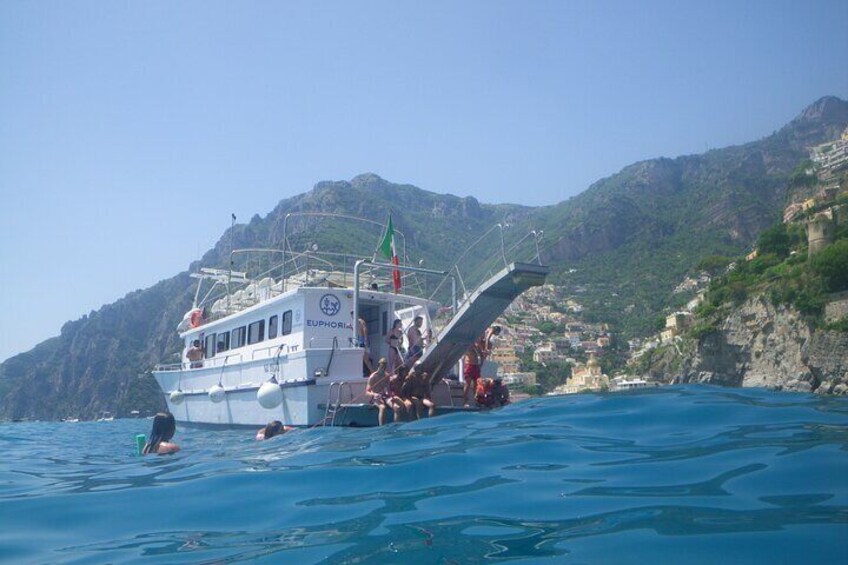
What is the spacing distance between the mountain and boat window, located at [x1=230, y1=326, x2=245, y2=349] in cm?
5439

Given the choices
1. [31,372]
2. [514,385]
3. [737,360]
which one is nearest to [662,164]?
[514,385]

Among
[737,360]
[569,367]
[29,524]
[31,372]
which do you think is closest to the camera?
[29,524]

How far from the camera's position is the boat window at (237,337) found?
57.8 feet

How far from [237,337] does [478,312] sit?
875 centimetres

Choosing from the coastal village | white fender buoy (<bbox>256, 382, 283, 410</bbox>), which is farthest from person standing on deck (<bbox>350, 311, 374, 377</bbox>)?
the coastal village

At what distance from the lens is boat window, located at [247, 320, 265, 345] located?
16.6 m

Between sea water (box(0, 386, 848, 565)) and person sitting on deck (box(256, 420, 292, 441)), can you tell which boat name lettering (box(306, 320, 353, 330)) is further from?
sea water (box(0, 386, 848, 565))

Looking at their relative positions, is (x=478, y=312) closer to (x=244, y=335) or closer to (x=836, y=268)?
(x=244, y=335)

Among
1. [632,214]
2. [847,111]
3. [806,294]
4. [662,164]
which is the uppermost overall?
[847,111]

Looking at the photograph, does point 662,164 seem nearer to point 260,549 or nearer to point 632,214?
point 632,214

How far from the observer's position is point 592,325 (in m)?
88.0

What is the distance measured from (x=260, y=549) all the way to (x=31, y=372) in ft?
385

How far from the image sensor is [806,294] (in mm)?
40531

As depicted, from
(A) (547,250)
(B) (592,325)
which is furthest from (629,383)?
(A) (547,250)
